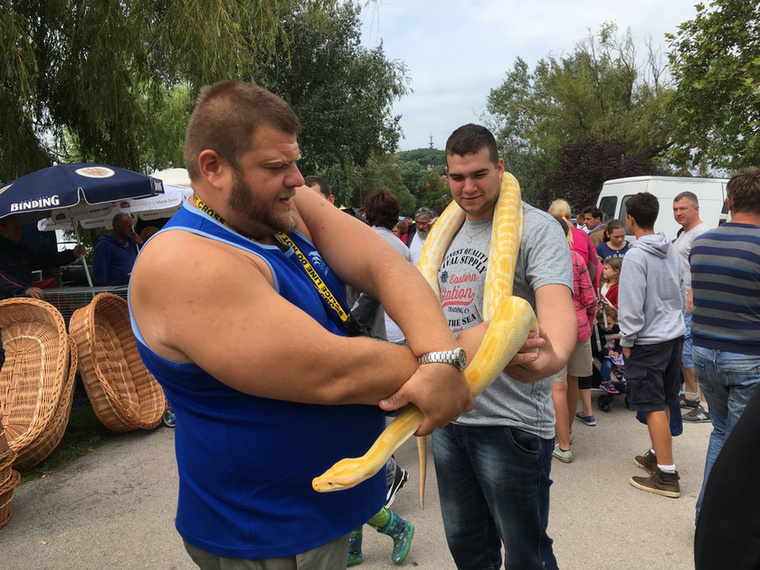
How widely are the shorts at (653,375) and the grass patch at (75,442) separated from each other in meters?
5.47

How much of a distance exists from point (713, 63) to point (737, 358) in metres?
20.2

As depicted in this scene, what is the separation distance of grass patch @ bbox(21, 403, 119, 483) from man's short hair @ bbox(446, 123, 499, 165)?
5052mm

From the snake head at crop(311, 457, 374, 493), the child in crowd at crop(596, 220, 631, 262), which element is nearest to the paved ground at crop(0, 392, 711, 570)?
the snake head at crop(311, 457, 374, 493)

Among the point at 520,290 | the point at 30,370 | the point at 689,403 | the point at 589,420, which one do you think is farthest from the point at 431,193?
the point at 520,290

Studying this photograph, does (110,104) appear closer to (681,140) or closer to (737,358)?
(737,358)

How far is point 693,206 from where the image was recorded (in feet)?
21.9

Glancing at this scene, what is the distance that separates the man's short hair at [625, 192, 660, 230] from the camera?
4.89 meters

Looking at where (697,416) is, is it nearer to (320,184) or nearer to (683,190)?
(320,184)

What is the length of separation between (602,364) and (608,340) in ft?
1.11

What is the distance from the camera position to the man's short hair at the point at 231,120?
57.2 inches

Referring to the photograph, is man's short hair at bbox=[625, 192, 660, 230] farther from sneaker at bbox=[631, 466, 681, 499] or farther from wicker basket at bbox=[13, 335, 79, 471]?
wicker basket at bbox=[13, 335, 79, 471]

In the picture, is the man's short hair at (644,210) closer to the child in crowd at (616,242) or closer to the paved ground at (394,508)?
the paved ground at (394,508)

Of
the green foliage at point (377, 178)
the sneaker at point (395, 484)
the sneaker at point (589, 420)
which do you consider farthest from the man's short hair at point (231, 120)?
the green foliage at point (377, 178)

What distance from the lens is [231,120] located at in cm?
145
